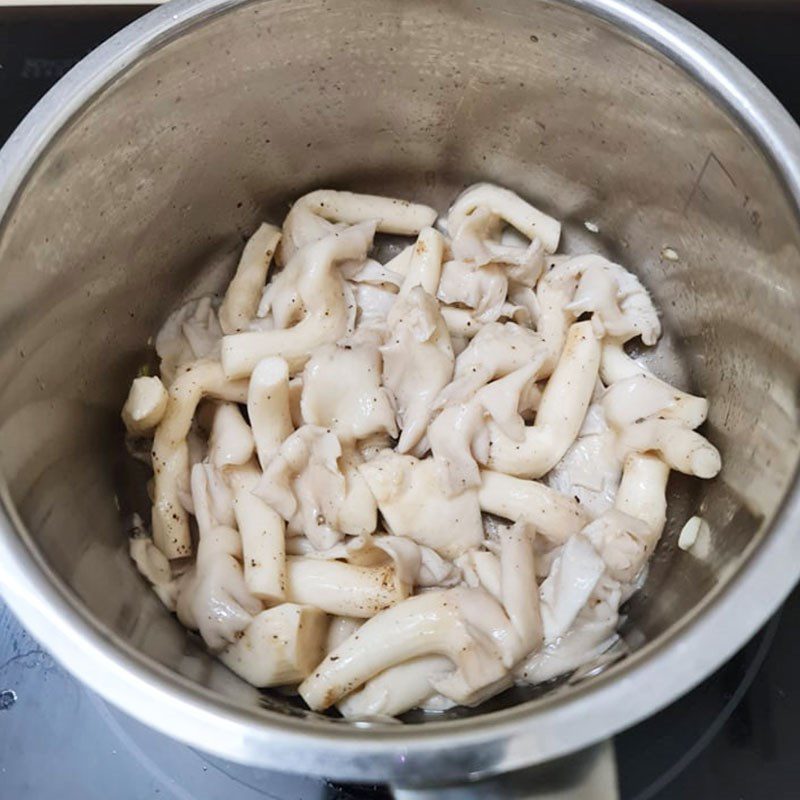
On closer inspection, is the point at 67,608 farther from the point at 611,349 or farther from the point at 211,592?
the point at 611,349

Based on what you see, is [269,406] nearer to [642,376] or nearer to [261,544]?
[261,544]

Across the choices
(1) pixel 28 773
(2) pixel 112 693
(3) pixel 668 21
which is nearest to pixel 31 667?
(1) pixel 28 773

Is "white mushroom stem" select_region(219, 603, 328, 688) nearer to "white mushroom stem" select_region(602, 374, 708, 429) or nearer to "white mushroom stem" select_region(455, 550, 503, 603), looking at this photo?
"white mushroom stem" select_region(455, 550, 503, 603)

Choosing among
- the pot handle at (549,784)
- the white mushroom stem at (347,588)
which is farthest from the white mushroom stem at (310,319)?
the pot handle at (549,784)

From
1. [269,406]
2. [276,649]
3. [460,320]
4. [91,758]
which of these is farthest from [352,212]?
[91,758]

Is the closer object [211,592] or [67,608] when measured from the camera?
[67,608]

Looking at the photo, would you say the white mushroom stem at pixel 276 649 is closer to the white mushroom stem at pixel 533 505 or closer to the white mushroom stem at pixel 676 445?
the white mushroom stem at pixel 533 505

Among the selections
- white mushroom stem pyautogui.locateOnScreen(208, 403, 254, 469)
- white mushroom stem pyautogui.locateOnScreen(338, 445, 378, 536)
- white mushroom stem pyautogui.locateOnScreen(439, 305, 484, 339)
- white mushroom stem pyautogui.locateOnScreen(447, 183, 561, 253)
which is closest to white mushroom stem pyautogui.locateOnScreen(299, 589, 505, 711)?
white mushroom stem pyautogui.locateOnScreen(338, 445, 378, 536)
